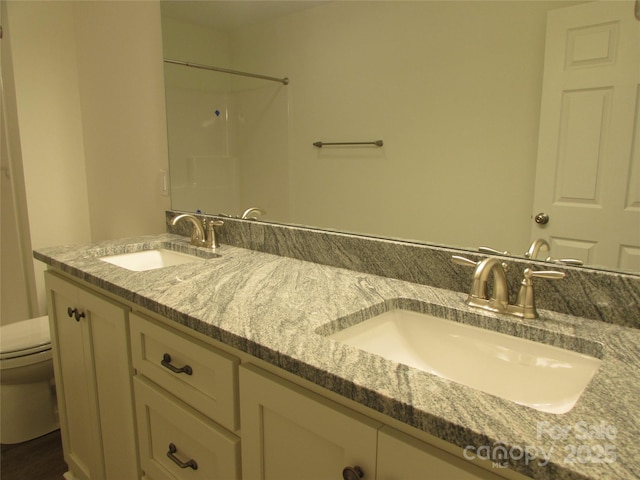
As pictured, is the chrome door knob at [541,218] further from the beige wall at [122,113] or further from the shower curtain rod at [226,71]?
the beige wall at [122,113]

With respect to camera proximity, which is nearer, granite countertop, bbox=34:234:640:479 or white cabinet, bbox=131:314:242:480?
granite countertop, bbox=34:234:640:479

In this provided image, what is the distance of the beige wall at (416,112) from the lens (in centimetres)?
104

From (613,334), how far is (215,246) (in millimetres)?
1321

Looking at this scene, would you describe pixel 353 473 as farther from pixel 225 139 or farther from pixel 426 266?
pixel 225 139

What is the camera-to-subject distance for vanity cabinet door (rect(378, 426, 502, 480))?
57 centimetres

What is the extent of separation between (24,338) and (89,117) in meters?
1.19

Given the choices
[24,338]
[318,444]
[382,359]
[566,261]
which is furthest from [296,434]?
[24,338]

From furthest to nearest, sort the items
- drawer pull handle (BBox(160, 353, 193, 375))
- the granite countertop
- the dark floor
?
the dark floor → drawer pull handle (BBox(160, 353, 193, 375)) → the granite countertop

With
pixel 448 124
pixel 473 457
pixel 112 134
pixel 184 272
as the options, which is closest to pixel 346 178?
pixel 448 124

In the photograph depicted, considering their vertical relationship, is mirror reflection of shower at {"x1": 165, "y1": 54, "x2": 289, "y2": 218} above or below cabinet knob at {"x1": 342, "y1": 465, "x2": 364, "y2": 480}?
above

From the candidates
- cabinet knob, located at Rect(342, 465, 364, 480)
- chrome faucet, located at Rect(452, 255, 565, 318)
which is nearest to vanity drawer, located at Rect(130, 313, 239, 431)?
cabinet knob, located at Rect(342, 465, 364, 480)

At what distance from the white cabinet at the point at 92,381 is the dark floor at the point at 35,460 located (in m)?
0.14

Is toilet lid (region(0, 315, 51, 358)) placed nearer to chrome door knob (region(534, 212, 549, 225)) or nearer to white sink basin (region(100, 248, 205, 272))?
white sink basin (region(100, 248, 205, 272))

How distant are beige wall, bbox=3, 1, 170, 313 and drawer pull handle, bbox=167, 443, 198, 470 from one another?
48.1 inches
